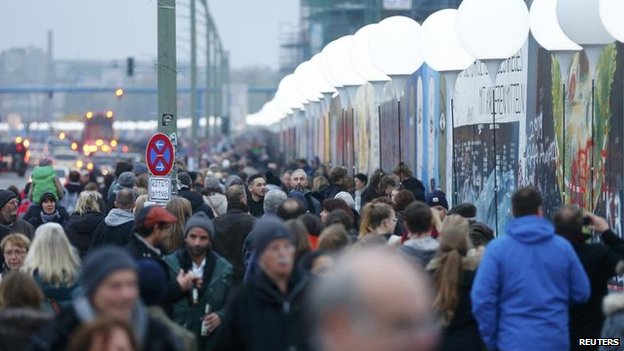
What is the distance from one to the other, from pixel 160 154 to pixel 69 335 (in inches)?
488

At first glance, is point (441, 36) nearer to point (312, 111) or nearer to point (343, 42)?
point (343, 42)

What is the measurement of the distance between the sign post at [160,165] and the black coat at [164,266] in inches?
317

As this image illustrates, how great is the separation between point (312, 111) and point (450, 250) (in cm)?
3053

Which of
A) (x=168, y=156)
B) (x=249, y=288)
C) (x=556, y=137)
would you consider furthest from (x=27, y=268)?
(x=168, y=156)

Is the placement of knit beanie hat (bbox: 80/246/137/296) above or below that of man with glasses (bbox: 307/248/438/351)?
below

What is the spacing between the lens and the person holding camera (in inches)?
390

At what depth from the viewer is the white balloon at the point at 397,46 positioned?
1877 centimetres

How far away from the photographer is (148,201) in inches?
690

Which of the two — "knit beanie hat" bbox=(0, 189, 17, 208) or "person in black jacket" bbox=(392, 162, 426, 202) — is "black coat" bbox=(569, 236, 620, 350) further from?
"person in black jacket" bbox=(392, 162, 426, 202)

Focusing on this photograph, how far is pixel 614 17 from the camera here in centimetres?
1141

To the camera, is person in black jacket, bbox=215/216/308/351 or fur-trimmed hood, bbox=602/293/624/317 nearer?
person in black jacket, bbox=215/216/308/351

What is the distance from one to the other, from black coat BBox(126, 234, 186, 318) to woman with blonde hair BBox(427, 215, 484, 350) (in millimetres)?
1461

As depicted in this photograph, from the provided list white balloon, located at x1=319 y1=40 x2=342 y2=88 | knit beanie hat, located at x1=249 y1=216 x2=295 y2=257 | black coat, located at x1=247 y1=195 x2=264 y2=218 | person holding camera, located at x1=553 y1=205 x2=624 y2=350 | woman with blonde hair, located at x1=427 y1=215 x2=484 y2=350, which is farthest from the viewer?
white balloon, located at x1=319 y1=40 x2=342 y2=88

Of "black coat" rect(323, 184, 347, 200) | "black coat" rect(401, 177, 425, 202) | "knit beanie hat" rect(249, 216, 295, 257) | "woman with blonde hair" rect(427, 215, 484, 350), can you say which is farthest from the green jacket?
"black coat" rect(323, 184, 347, 200)
